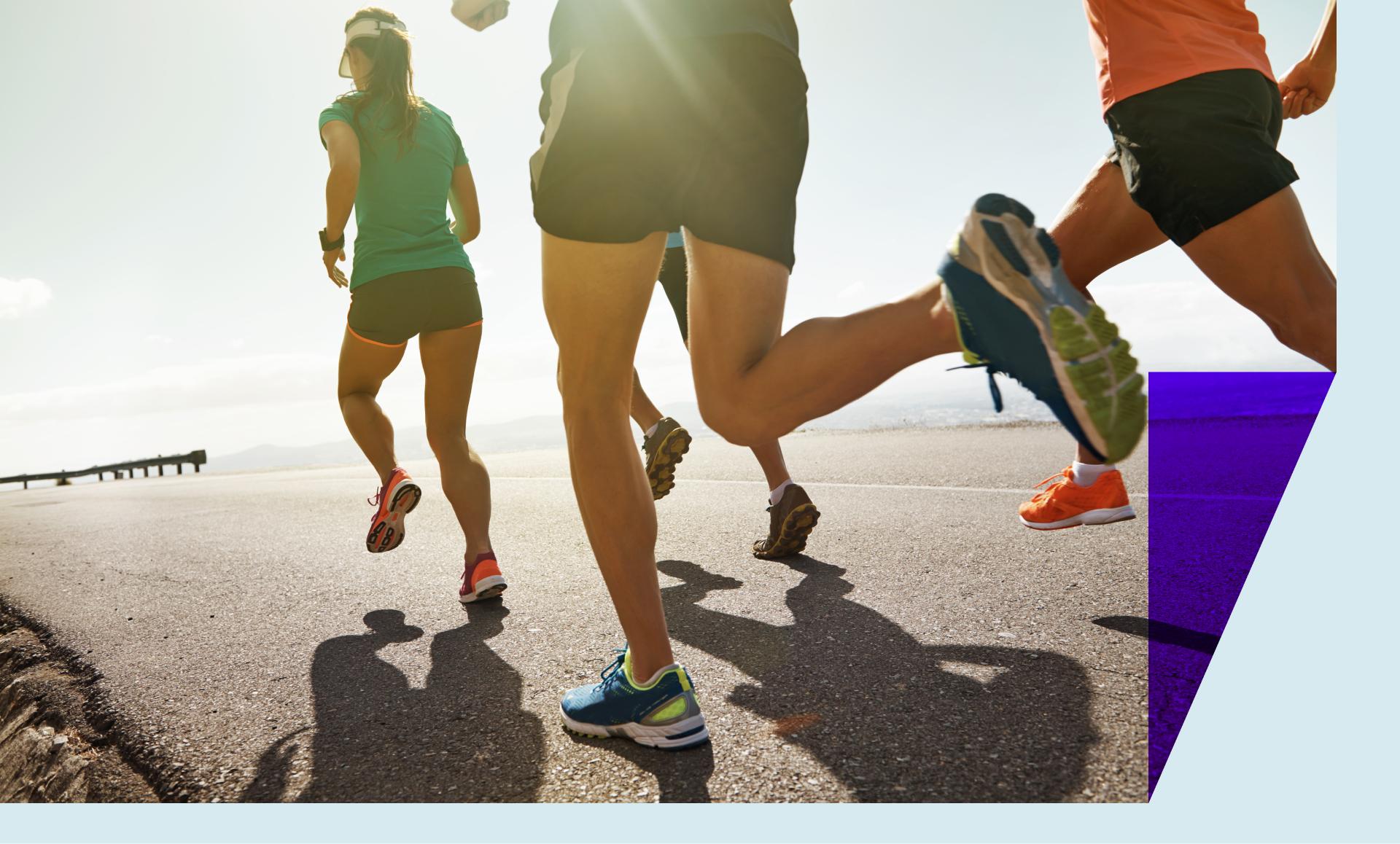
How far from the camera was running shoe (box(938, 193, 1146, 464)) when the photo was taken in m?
1.15

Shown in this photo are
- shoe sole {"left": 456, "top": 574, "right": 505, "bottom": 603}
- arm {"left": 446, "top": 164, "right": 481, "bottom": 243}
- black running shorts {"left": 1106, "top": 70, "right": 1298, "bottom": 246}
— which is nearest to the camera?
black running shorts {"left": 1106, "top": 70, "right": 1298, "bottom": 246}

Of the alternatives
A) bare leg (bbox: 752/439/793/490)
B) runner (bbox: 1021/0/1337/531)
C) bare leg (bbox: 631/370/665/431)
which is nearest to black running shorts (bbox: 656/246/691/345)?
bare leg (bbox: 631/370/665/431)

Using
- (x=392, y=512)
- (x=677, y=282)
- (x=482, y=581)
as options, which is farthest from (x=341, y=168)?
(x=482, y=581)

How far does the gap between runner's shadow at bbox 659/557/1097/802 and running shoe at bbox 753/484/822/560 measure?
657mm

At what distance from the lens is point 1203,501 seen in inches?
127

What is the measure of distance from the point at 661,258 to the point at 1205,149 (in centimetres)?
112

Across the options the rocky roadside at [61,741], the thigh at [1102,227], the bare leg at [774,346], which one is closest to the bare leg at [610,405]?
the bare leg at [774,346]

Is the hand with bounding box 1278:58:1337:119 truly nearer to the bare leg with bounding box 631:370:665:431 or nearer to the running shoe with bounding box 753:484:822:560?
the running shoe with bounding box 753:484:822:560

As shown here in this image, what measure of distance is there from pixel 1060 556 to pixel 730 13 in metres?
1.97

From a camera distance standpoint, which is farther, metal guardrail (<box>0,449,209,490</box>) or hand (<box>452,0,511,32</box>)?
metal guardrail (<box>0,449,209,490</box>)

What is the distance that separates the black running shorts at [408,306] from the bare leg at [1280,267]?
207 cm

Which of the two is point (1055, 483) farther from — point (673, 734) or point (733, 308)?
point (673, 734)

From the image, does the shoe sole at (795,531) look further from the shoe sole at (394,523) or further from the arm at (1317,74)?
the arm at (1317,74)

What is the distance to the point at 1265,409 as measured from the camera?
5.36 metres
